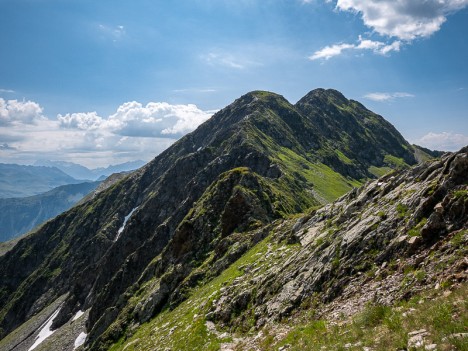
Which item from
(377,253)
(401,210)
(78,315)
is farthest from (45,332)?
(401,210)

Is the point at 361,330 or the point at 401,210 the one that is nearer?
the point at 361,330

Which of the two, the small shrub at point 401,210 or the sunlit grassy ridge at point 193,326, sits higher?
the small shrub at point 401,210

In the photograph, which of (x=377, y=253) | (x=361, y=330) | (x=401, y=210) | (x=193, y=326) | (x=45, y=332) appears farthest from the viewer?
(x=45, y=332)

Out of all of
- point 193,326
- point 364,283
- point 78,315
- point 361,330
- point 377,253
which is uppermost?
point 377,253

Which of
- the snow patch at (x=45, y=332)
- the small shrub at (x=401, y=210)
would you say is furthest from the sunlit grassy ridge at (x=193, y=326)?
the snow patch at (x=45, y=332)

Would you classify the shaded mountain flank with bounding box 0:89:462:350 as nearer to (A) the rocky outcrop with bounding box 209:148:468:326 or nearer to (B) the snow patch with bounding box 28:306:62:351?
(A) the rocky outcrop with bounding box 209:148:468:326

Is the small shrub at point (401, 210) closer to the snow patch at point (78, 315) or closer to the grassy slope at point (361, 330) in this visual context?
the grassy slope at point (361, 330)

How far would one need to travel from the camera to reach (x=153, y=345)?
32344mm

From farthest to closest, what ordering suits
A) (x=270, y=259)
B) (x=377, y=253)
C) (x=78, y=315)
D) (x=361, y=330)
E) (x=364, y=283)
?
1. (x=78, y=315)
2. (x=270, y=259)
3. (x=377, y=253)
4. (x=364, y=283)
5. (x=361, y=330)

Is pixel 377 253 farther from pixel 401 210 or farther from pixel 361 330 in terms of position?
pixel 361 330

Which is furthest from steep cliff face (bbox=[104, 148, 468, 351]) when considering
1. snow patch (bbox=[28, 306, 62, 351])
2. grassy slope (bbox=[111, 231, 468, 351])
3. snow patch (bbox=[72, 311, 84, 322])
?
snow patch (bbox=[28, 306, 62, 351])

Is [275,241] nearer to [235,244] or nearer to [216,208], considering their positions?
[235,244]

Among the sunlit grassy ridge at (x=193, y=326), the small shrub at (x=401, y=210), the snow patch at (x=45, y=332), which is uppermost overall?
the small shrub at (x=401, y=210)

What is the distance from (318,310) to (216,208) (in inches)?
1759
